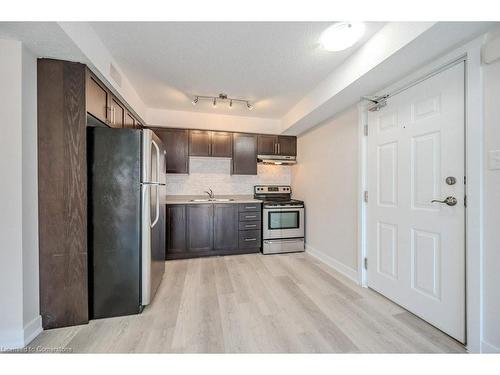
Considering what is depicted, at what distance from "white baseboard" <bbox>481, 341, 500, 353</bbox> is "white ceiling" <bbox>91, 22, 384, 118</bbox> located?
7.59 feet

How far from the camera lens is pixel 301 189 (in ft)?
12.3

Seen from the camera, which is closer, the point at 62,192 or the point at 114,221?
the point at 62,192

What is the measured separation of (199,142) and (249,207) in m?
1.45

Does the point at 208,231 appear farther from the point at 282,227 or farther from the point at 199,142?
the point at 199,142

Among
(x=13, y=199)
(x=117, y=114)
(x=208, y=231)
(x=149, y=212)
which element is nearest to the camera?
(x=13, y=199)

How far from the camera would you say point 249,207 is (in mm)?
3393

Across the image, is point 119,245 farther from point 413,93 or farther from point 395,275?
point 413,93

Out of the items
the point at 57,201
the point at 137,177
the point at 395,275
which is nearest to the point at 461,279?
the point at 395,275

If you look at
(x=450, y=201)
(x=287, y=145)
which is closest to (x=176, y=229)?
(x=287, y=145)

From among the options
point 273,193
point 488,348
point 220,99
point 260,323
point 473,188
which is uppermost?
point 220,99

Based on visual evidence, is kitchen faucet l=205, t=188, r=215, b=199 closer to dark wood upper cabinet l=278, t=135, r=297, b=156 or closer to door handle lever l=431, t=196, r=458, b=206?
dark wood upper cabinet l=278, t=135, r=297, b=156

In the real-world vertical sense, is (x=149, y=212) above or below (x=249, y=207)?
above

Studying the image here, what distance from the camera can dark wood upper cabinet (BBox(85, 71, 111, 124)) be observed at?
5.37 feet
